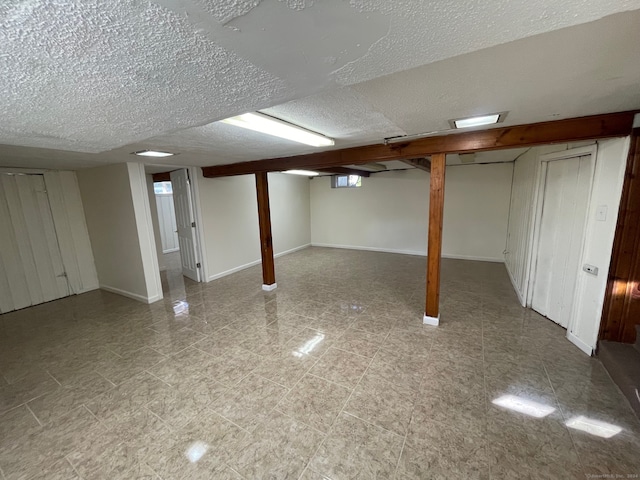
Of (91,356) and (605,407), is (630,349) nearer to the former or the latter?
(605,407)

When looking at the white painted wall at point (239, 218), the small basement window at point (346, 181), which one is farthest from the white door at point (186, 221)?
the small basement window at point (346, 181)

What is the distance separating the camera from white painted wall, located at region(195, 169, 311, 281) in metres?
4.94

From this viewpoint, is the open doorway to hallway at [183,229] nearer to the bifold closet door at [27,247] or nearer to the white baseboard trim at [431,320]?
the bifold closet door at [27,247]

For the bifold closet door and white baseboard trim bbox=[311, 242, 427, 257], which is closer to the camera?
the bifold closet door

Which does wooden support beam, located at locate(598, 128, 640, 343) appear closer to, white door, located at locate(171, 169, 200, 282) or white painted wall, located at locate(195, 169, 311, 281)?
white painted wall, located at locate(195, 169, 311, 281)

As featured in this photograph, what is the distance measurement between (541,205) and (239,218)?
5.16m

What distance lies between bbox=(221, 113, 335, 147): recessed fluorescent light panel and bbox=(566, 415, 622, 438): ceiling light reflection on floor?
2.91 metres

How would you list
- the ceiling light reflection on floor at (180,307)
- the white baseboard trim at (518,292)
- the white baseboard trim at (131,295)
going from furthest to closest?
the white baseboard trim at (131,295) < the ceiling light reflection on floor at (180,307) < the white baseboard trim at (518,292)

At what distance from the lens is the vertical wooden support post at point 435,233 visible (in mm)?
2793

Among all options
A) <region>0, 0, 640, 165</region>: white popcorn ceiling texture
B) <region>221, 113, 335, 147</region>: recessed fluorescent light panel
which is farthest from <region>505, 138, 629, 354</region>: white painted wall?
<region>221, 113, 335, 147</region>: recessed fluorescent light panel

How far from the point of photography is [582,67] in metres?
1.21

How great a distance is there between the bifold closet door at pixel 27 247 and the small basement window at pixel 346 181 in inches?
234

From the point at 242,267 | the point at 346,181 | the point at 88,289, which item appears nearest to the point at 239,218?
the point at 242,267

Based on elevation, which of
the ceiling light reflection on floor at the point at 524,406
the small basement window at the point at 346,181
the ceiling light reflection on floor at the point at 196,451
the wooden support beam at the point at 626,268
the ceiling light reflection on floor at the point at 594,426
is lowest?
the ceiling light reflection on floor at the point at 524,406
